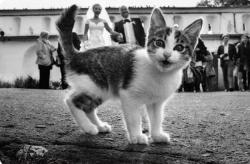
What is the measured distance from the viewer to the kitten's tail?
405cm

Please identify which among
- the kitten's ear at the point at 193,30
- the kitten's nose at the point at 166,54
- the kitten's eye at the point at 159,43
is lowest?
the kitten's nose at the point at 166,54

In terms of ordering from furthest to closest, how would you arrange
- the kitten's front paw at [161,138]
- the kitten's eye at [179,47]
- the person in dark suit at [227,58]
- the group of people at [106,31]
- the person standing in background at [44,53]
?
the person in dark suit at [227,58], the person standing in background at [44,53], the group of people at [106,31], the kitten's front paw at [161,138], the kitten's eye at [179,47]

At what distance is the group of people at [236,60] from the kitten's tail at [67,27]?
9.26 m

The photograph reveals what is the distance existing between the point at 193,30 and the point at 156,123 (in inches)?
38.6

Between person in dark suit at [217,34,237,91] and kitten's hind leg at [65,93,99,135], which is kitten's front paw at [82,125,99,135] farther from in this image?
person in dark suit at [217,34,237,91]

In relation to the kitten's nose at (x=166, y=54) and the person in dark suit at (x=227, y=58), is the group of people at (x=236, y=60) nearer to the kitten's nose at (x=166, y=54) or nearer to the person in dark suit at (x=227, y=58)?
the person in dark suit at (x=227, y=58)

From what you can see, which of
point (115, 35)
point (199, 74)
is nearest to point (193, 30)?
point (115, 35)

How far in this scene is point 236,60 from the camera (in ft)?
42.2

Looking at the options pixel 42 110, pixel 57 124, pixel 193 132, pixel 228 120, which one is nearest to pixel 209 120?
pixel 228 120

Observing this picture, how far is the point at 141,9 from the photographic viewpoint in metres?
23.3

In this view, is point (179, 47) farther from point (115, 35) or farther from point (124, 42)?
point (124, 42)

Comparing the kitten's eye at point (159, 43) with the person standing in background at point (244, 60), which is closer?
the kitten's eye at point (159, 43)

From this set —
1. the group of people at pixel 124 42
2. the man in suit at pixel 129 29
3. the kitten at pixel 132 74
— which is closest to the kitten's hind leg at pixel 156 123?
the kitten at pixel 132 74

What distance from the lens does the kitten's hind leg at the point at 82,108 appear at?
12.7ft
